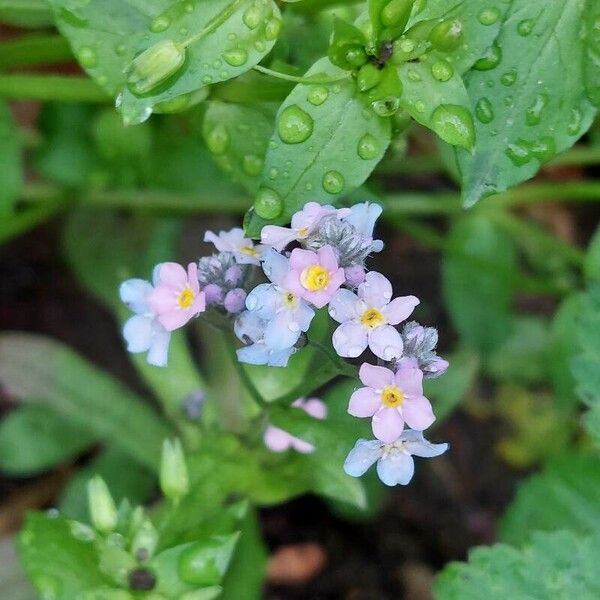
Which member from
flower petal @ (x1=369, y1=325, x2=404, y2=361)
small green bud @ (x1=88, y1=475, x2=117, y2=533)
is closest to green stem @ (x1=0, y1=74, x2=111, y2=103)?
small green bud @ (x1=88, y1=475, x2=117, y2=533)

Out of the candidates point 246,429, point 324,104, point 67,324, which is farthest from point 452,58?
point 67,324

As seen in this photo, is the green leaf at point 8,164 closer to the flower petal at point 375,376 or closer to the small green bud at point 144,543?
the small green bud at point 144,543

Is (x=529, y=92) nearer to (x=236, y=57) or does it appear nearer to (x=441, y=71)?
(x=441, y=71)

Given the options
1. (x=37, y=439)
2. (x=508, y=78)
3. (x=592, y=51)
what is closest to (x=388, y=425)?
(x=508, y=78)

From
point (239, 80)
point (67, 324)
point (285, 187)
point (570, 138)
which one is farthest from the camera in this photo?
point (67, 324)

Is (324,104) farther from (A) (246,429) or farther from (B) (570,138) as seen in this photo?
(A) (246,429)

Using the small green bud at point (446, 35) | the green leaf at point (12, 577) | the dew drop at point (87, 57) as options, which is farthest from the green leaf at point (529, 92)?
the green leaf at point (12, 577)

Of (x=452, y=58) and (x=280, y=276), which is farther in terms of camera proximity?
(x=452, y=58)
